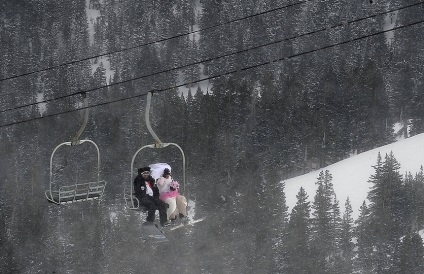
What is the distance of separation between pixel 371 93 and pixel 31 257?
34815mm

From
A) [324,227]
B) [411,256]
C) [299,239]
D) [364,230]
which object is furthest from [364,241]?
[299,239]

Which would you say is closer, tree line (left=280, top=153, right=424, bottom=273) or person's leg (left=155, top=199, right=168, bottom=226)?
person's leg (left=155, top=199, right=168, bottom=226)

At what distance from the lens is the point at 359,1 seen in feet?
374

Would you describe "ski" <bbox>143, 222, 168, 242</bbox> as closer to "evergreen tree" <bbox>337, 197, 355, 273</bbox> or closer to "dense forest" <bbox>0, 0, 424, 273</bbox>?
"dense forest" <bbox>0, 0, 424, 273</bbox>

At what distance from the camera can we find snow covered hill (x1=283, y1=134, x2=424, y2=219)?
64.1 meters

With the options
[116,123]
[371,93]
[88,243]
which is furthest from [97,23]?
[88,243]

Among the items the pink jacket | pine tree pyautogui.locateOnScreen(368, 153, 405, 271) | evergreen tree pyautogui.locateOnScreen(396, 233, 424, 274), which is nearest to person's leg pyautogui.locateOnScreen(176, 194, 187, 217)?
the pink jacket

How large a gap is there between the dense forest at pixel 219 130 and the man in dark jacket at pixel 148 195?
13474 mm

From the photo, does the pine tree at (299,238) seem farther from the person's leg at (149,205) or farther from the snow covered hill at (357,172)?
the person's leg at (149,205)

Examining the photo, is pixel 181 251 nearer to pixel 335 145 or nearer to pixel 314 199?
pixel 314 199

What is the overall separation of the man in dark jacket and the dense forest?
13.5 m

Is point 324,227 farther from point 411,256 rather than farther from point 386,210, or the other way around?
point 411,256

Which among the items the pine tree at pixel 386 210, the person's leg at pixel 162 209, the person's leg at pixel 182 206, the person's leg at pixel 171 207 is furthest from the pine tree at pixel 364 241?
the person's leg at pixel 162 209

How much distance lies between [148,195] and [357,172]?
51757 mm
